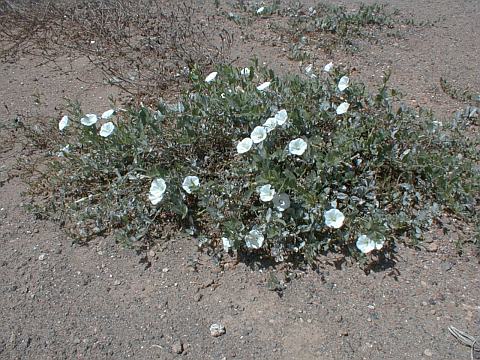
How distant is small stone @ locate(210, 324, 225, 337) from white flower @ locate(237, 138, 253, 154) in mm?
938

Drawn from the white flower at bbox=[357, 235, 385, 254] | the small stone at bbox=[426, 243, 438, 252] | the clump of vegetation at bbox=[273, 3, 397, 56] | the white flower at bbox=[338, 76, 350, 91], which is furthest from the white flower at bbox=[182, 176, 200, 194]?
the clump of vegetation at bbox=[273, 3, 397, 56]

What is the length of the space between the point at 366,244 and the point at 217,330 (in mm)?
867

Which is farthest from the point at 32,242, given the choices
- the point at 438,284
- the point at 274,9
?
the point at 274,9

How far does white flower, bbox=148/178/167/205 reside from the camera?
2.73 meters

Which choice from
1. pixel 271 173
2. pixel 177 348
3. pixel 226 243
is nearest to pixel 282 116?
pixel 271 173

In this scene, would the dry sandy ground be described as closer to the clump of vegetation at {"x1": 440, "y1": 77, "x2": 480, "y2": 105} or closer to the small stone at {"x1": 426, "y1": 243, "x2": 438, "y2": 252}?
the small stone at {"x1": 426, "y1": 243, "x2": 438, "y2": 252}

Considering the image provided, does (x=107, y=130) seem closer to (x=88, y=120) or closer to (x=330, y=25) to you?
(x=88, y=120)

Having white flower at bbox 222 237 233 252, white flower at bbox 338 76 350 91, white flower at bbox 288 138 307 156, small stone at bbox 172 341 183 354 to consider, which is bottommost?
small stone at bbox 172 341 183 354

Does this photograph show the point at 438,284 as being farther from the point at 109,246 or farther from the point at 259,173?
the point at 109,246

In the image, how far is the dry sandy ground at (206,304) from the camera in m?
2.35

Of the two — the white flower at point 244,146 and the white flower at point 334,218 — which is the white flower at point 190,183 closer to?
the white flower at point 244,146

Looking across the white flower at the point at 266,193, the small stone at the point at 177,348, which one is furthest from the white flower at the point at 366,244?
the small stone at the point at 177,348

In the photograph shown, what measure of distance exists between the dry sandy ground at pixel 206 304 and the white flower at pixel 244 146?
58 cm

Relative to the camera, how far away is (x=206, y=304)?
8.36 feet
